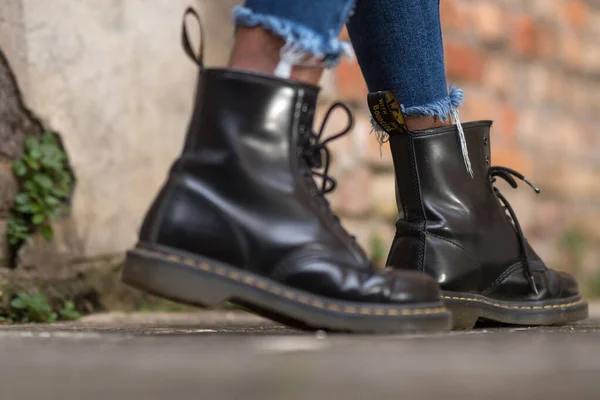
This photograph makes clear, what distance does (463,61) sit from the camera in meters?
2.56

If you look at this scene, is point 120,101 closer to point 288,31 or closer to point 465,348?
point 288,31

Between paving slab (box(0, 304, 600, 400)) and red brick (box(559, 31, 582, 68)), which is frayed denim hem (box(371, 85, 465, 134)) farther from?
red brick (box(559, 31, 582, 68))

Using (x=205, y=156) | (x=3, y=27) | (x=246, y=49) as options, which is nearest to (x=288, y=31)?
(x=246, y=49)

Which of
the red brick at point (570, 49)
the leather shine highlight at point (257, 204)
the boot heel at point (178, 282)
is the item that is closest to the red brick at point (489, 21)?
the red brick at point (570, 49)

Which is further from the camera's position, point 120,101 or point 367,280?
point 120,101

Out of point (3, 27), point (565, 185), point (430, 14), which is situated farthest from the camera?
point (565, 185)

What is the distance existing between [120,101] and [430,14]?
31.1 inches

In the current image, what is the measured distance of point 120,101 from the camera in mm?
1761

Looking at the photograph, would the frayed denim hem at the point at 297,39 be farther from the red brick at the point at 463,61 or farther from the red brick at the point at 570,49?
the red brick at the point at 570,49

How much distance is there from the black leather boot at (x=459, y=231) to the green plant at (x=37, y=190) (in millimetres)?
741

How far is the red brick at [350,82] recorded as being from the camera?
2186 millimetres

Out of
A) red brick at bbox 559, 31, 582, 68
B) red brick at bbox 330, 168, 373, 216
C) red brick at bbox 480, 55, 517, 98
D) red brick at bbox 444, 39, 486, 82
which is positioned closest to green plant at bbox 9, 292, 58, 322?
red brick at bbox 330, 168, 373, 216

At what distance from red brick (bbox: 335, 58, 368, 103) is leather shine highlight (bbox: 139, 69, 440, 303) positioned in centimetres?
122

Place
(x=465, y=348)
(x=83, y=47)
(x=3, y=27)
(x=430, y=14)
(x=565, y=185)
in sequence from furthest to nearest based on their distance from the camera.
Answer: (x=565, y=185), (x=83, y=47), (x=3, y=27), (x=430, y=14), (x=465, y=348)
